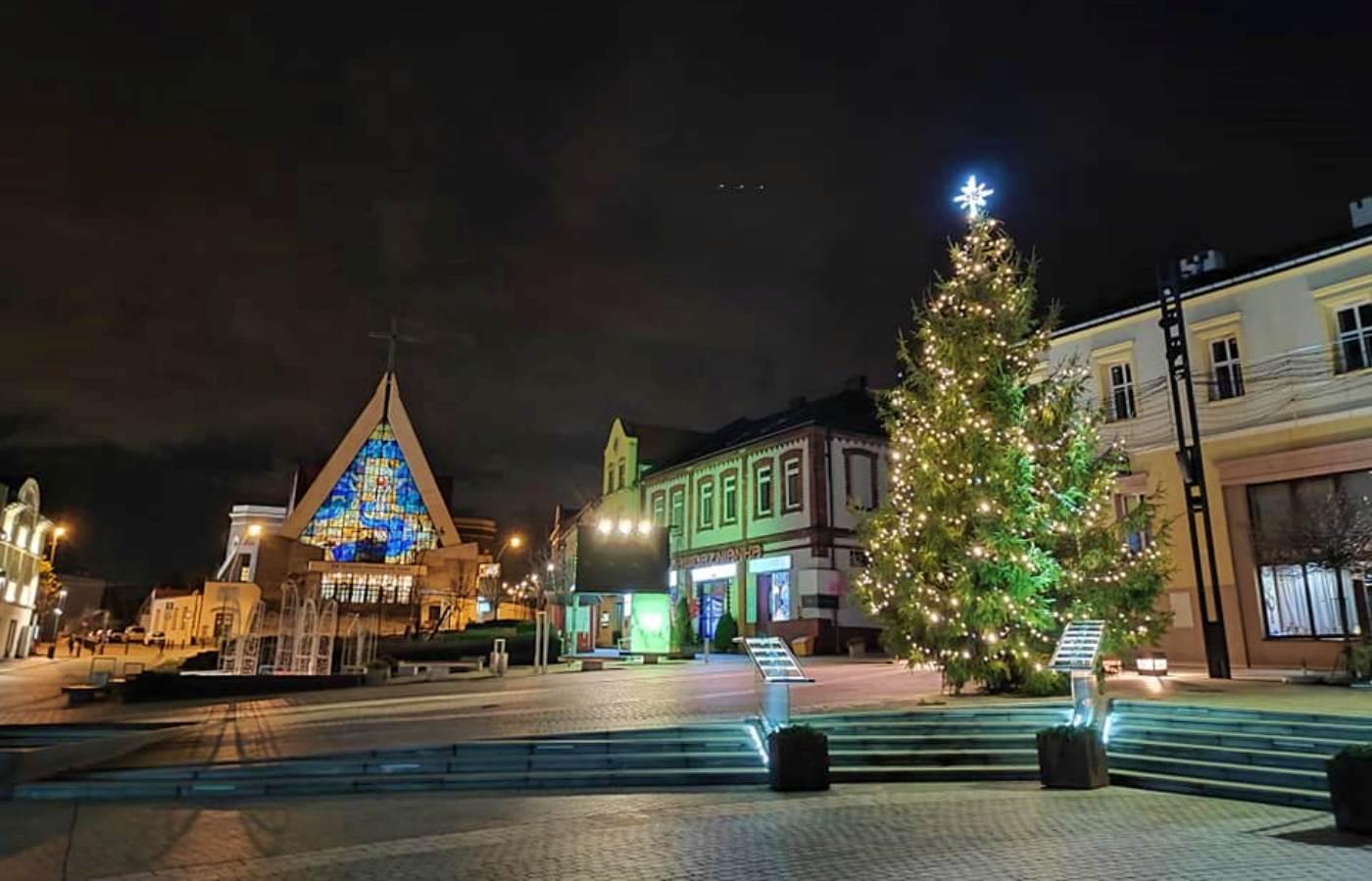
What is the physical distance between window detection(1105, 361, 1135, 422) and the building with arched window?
50.7 meters

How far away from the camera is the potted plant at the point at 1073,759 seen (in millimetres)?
10188

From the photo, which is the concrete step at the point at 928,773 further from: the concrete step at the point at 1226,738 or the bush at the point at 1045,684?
the bush at the point at 1045,684

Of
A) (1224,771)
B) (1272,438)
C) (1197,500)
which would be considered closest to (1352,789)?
(1224,771)

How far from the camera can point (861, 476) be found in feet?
119

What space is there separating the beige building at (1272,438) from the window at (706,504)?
2182cm

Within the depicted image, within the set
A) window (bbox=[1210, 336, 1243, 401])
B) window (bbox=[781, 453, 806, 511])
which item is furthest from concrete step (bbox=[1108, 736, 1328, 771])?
window (bbox=[781, 453, 806, 511])

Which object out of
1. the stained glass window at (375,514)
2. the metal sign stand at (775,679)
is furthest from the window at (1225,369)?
the stained glass window at (375,514)

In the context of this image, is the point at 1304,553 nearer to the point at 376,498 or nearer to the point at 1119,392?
the point at 1119,392

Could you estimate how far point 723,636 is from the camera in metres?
37.2

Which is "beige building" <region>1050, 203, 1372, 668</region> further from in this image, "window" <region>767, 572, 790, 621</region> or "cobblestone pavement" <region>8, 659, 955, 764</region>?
"window" <region>767, 572, 790, 621</region>

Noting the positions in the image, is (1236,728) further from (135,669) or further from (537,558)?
(537,558)

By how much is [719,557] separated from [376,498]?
1685 inches

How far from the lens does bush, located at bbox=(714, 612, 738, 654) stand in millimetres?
37156

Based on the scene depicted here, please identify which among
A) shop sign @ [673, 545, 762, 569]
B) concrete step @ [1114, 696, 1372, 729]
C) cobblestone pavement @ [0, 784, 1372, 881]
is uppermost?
shop sign @ [673, 545, 762, 569]
